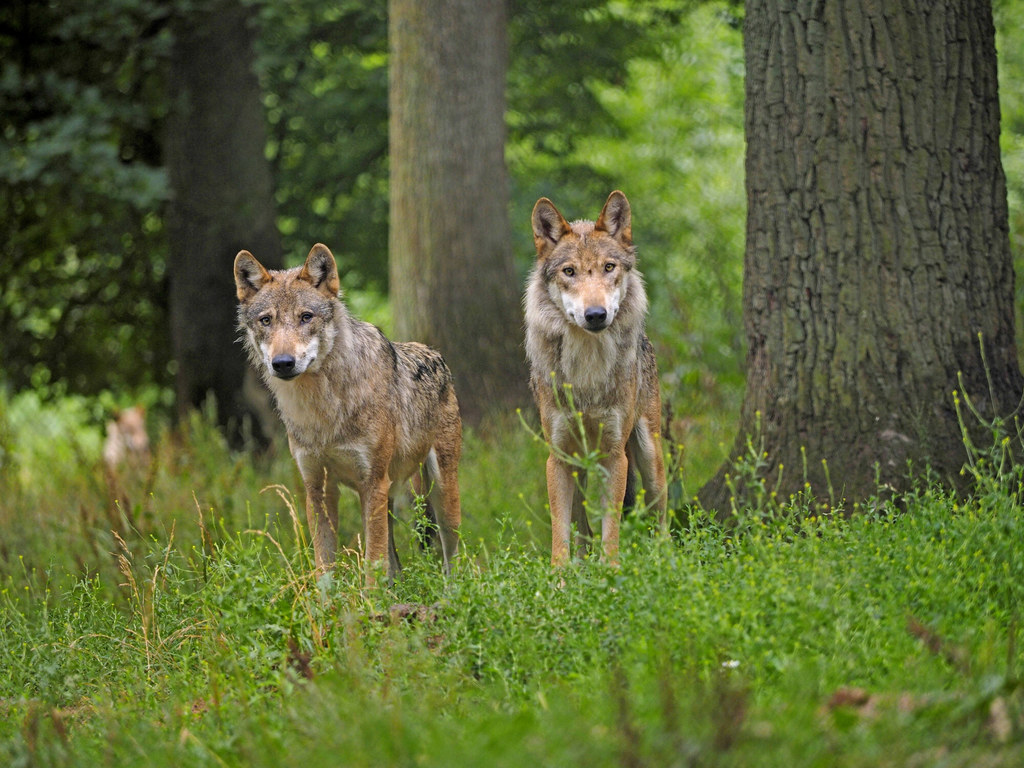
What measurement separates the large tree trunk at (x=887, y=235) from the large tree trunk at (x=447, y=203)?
14.2 feet

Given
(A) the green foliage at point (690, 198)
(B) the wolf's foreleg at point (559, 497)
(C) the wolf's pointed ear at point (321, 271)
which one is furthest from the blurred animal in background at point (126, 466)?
(A) the green foliage at point (690, 198)

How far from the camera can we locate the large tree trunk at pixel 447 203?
377 inches

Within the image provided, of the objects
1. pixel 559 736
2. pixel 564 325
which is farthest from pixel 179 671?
pixel 564 325

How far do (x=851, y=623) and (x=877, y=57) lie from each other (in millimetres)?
3241

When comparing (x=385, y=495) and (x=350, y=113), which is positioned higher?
(x=350, y=113)

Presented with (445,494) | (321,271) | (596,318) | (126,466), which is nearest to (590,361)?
(596,318)

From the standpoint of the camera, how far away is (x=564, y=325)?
5930 mm

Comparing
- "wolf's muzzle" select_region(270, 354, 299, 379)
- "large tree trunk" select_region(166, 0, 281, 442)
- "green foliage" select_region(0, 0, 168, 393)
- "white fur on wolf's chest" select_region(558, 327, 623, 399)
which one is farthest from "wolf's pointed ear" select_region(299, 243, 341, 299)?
"large tree trunk" select_region(166, 0, 281, 442)

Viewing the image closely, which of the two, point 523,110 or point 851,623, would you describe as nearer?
point 851,623

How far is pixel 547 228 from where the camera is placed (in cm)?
604

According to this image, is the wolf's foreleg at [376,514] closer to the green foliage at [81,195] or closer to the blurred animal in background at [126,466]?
the blurred animal in background at [126,466]

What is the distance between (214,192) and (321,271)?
22.3ft

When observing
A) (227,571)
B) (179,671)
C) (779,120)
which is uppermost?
(779,120)

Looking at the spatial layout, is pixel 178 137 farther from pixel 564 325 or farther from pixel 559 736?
pixel 559 736
